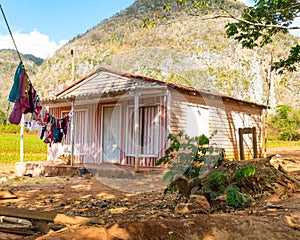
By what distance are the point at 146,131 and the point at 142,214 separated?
6411 mm

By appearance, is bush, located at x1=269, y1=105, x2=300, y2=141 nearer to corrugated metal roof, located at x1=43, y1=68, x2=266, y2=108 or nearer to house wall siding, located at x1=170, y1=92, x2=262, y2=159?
house wall siding, located at x1=170, y1=92, x2=262, y2=159

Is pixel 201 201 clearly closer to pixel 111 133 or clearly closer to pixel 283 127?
pixel 111 133

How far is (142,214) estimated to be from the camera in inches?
203

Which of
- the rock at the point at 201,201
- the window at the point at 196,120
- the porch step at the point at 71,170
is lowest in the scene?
the porch step at the point at 71,170

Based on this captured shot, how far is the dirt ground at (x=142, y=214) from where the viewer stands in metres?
3.57

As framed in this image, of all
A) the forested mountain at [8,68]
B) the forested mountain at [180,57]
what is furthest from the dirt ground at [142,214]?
the forested mountain at [8,68]

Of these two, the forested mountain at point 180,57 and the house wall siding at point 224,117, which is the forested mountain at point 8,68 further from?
the house wall siding at point 224,117

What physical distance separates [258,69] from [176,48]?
16.4m

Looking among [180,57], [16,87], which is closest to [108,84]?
[16,87]

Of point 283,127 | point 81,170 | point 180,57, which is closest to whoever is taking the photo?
point 81,170

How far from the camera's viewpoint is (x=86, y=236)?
3438 mm

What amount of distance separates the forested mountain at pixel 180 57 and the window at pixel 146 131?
3214 centimetres

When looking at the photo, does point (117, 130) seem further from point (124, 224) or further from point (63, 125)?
point (124, 224)

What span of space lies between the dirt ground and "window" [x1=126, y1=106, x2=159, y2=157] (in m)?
1.92
